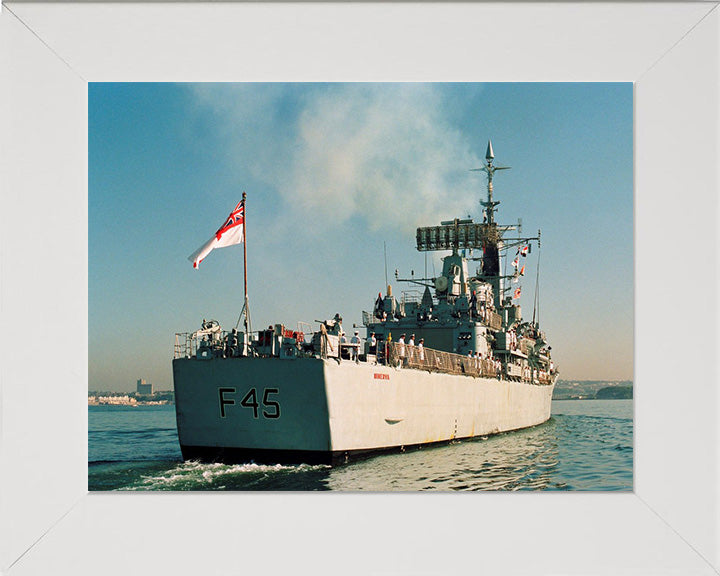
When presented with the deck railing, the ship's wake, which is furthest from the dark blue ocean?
the deck railing

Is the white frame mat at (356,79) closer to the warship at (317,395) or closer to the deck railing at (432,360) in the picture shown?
the warship at (317,395)

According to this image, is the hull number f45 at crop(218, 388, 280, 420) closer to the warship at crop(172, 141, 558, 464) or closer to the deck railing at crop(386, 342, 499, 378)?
the warship at crop(172, 141, 558, 464)

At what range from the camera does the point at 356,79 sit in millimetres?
6633

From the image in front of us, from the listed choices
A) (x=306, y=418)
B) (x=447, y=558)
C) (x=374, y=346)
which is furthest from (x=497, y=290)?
(x=447, y=558)

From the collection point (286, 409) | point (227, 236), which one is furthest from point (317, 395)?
point (227, 236)

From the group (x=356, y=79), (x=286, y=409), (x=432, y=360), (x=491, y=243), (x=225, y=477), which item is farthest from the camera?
(x=491, y=243)

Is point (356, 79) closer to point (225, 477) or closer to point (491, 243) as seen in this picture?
point (225, 477)

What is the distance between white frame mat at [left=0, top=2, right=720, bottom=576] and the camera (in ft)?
18.1

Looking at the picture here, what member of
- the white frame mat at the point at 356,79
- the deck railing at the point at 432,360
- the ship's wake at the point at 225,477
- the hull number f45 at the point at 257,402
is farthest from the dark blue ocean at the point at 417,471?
the white frame mat at the point at 356,79

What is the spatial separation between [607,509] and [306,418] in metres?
6.44

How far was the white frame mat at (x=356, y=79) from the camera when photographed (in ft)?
18.1
